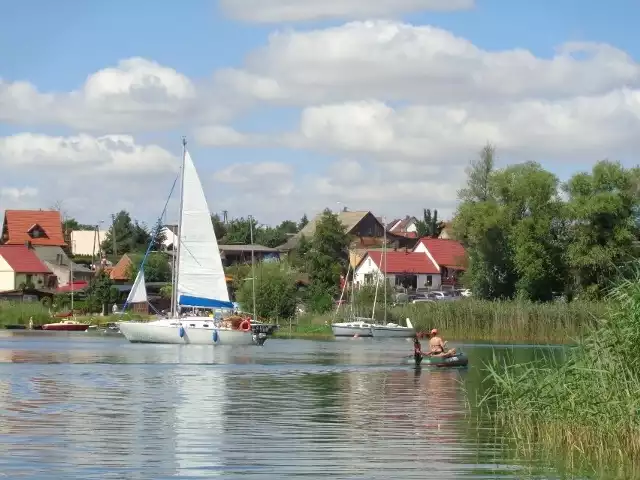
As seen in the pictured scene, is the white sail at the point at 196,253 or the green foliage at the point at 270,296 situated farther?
the green foliage at the point at 270,296

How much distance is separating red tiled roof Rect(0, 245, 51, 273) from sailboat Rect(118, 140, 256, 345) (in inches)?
2027

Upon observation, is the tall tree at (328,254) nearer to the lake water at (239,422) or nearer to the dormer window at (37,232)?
the dormer window at (37,232)

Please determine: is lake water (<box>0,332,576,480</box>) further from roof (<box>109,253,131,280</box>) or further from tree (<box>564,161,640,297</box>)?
roof (<box>109,253,131,280</box>)

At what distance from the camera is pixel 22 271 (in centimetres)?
12256

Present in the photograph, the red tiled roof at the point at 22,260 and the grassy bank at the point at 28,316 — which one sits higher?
the red tiled roof at the point at 22,260

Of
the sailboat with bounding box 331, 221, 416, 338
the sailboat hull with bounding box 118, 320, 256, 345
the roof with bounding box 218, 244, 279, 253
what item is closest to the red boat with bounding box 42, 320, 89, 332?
the sailboat with bounding box 331, 221, 416, 338

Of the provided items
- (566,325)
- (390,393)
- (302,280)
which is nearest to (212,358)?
(390,393)

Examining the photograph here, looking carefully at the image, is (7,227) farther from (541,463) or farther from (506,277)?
(541,463)

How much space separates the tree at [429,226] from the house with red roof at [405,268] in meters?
41.5

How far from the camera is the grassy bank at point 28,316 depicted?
10138 cm

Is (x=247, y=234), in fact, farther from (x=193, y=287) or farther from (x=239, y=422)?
(x=239, y=422)

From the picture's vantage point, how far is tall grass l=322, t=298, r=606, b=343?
79.9 metres

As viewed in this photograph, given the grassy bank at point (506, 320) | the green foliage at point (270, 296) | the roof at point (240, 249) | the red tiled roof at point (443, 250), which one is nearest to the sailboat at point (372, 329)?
the grassy bank at point (506, 320)

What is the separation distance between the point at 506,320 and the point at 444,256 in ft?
198
